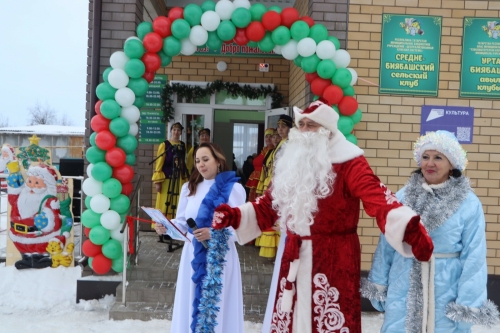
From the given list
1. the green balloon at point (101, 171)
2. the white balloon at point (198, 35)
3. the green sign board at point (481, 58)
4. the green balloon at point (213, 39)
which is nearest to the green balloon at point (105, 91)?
the green balloon at point (101, 171)

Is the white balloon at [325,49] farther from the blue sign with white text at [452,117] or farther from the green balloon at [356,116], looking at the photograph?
the blue sign with white text at [452,117]

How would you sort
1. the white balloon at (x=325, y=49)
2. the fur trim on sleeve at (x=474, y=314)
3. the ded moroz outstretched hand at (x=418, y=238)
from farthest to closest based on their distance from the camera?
the white balloon at (x=325, y=49)
the fur trim on sleeve at (x=474, y=314)
the ded moroz outstretched hand at (x=418, y=238)

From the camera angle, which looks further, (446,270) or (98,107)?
(98,107)

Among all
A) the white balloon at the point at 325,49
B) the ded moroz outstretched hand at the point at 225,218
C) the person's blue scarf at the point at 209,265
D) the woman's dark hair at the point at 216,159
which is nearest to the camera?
the ded moroz outstretched hand at the point at 225,218

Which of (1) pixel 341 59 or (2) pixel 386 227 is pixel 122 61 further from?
(2) pixel 386 227

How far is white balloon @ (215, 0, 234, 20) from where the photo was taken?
4.34 meters

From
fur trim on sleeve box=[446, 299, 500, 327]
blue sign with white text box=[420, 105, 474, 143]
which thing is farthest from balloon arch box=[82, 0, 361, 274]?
fur trim on sleeve box=[446, 299, 500, 327]

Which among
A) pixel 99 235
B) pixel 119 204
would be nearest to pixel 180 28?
pixel 119 204

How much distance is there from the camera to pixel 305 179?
7.97ft

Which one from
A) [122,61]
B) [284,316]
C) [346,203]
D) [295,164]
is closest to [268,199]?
[295,164]

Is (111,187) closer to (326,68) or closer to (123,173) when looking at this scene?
(123,173)

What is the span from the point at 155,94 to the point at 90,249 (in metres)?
3.85

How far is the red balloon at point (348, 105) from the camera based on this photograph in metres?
4.38

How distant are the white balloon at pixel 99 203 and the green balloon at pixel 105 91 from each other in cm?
98
